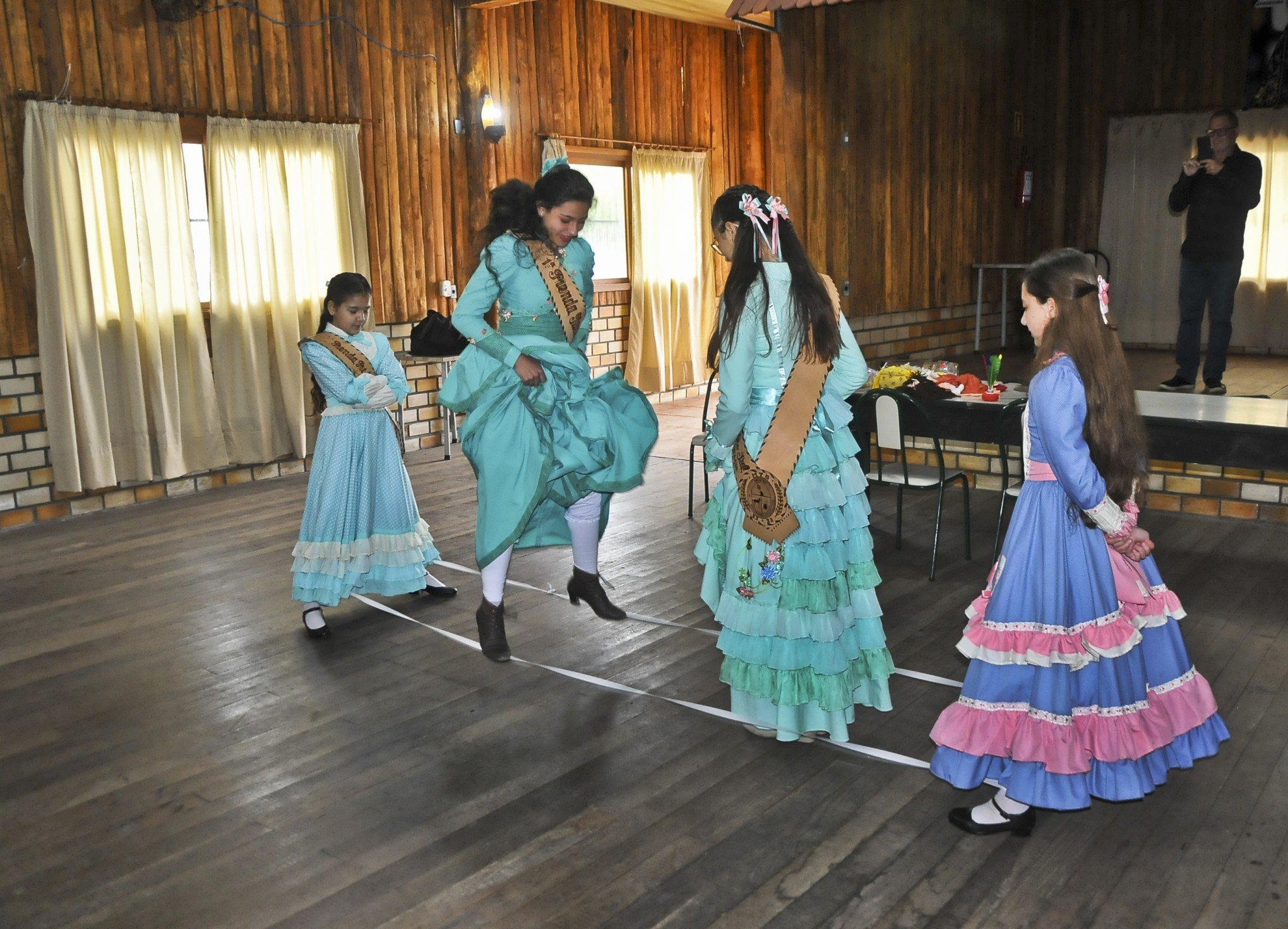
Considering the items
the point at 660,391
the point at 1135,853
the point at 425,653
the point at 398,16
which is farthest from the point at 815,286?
the point at 660,391

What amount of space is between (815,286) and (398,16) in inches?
234

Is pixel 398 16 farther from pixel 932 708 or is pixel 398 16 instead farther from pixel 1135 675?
pixel 1135 675

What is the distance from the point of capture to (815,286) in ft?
9.33

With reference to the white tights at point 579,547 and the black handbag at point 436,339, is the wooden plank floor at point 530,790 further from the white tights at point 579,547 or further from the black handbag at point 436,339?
the black handbag at point 436,339

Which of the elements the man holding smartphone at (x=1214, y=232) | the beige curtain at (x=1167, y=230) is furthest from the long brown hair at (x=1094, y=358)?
the beige curtain at (x=1167, y=230)

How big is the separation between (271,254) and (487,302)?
404 centimetres

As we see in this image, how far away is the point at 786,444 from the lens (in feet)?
9.45

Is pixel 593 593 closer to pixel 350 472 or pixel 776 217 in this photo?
pixel 350 472

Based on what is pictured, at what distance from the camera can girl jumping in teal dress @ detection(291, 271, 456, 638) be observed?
4.12 metres

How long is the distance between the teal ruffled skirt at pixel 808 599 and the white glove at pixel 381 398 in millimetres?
1635

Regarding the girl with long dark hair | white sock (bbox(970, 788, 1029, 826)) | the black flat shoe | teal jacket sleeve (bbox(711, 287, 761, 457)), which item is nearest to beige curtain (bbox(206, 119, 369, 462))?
the black flat shoe

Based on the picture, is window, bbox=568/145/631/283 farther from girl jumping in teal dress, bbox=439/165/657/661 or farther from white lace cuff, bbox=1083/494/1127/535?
white lace cuff, bbox=1083/494/1127/535

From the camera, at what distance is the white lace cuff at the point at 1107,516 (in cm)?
238

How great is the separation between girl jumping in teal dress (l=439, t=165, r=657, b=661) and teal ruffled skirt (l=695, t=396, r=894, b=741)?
777 mm
